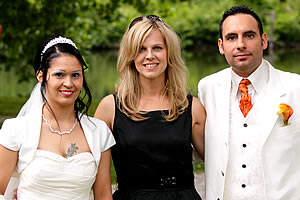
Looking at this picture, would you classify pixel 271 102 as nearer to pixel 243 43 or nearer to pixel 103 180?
pixel 243 43

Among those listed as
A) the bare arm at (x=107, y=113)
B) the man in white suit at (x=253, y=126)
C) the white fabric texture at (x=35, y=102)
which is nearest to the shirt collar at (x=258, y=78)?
the man in white suit at (x=253, y=126)

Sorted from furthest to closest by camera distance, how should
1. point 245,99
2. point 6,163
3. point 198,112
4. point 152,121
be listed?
point 198,112 < point 152,121 < point 245,99 < point 6,163

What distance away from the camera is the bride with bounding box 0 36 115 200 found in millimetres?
2691

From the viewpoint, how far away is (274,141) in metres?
3.03

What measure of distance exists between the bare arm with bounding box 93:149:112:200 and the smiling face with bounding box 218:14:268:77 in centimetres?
104

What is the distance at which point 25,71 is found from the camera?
10.3 metres

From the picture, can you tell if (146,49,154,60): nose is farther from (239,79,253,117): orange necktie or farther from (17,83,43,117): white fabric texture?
(17,83,43,117): white fabric texture

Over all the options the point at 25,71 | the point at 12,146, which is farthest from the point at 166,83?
the point at 25,71

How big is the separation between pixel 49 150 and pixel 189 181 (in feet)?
3.55

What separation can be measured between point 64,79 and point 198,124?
1098 millimetres

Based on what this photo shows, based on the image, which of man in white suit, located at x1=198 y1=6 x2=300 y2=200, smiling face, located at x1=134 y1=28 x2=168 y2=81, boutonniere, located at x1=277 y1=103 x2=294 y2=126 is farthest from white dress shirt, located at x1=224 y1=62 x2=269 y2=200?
smiling face, located at x1=134 y1=28 x2=168 y2=81

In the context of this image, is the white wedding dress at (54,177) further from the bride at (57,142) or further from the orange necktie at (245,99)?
the orange necktie at (245,99)

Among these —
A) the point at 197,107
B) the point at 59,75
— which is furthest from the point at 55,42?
the point at 197,107

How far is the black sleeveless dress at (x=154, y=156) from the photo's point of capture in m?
3.21
